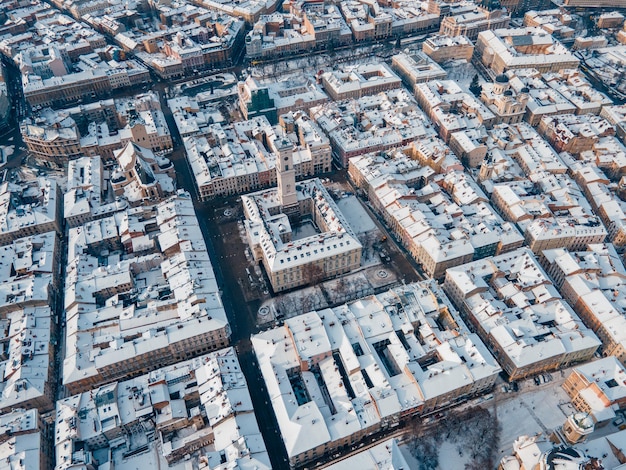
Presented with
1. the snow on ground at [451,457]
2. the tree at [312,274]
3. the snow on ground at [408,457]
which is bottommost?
the snow on ground at [451,457]

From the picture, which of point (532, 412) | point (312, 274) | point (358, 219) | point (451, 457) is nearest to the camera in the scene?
point (451, 457)

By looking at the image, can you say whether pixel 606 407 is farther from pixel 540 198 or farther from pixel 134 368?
pixel 134 368

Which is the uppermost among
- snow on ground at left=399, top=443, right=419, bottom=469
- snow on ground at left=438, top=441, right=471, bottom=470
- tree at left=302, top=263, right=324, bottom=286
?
tree at left=302, top=263, right=324, bottom=286

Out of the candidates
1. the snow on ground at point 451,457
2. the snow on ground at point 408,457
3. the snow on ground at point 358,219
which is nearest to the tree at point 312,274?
the snow on ground at point 358,219

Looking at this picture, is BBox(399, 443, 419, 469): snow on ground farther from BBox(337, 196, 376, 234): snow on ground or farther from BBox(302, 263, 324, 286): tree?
BBox(337, 196, 376, 234): snow on ground

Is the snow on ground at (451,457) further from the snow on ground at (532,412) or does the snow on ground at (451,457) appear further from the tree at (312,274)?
the tree at (312,274)

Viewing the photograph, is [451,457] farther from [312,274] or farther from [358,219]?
[358,219]

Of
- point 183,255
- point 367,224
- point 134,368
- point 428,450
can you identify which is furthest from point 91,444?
point 367,224

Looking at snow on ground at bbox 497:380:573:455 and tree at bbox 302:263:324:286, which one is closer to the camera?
snow on ground at bbox 497:380:573:455

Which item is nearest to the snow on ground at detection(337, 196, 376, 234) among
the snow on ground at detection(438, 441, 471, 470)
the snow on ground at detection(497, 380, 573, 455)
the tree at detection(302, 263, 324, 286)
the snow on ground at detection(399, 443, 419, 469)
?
the tree at detection(302, 263, 324, 286)

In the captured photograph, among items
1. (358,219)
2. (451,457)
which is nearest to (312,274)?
(358,219)

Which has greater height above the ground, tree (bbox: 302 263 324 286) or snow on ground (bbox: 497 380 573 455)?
tree (bbox: 302 263 324 286)
